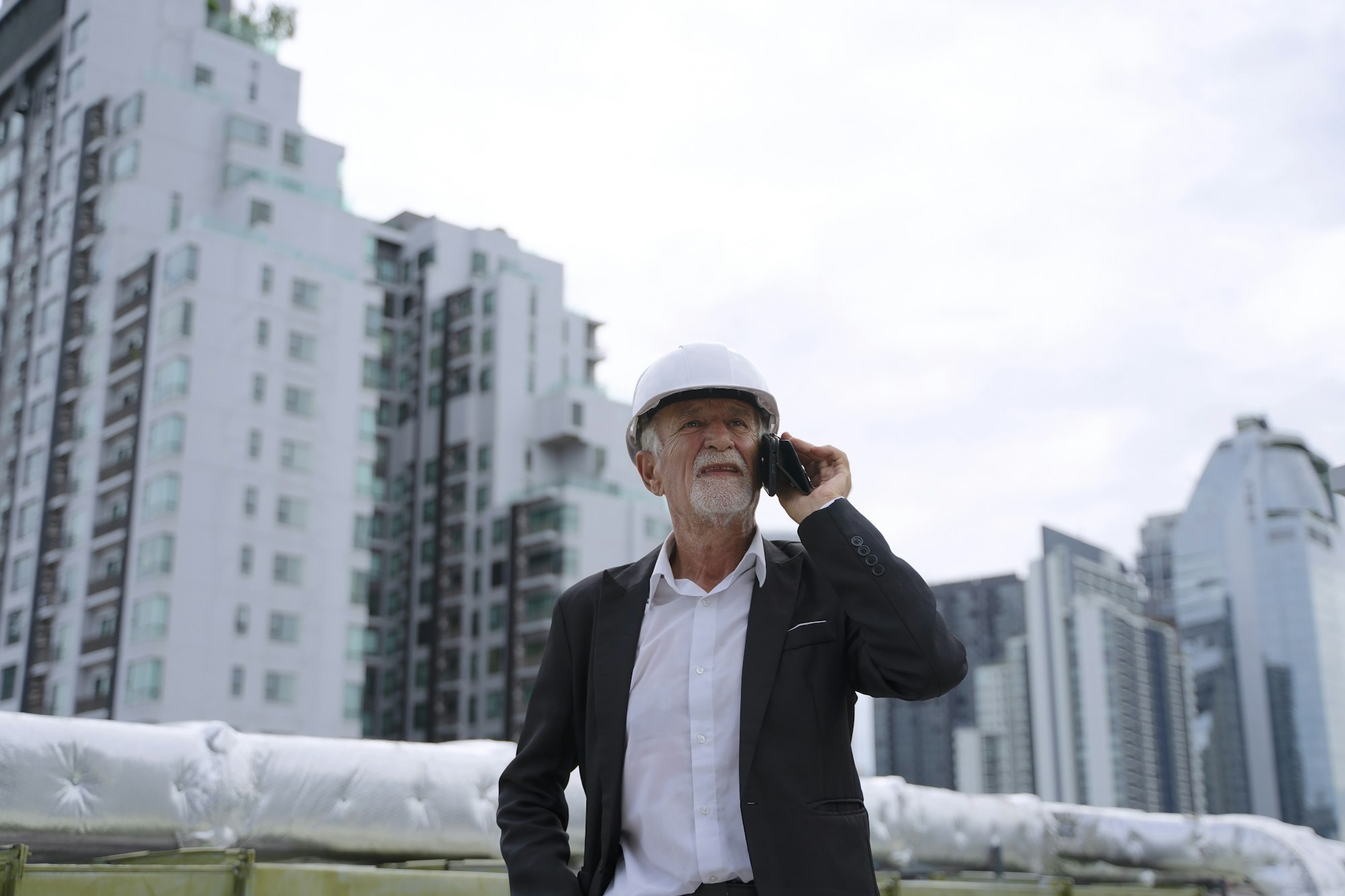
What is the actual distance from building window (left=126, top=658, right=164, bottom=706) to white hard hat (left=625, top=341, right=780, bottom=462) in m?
53.3

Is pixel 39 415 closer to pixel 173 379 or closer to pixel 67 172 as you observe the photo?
pixel 173 379

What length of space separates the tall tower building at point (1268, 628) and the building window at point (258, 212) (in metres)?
122

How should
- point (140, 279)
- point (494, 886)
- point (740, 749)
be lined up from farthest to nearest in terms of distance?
point (140, 279) → point (494, 886) → point (740, 749)

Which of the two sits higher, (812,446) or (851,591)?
(812,446)

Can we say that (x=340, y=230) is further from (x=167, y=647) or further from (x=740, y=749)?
(x=740, y=749)

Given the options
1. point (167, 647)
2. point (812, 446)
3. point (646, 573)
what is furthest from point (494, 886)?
point (167, 647)

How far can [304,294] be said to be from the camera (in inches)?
2389

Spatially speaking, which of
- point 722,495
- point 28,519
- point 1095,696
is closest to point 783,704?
point 722,495

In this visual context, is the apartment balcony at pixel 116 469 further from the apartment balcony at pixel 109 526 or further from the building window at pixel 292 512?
the building window at pixel 292 512

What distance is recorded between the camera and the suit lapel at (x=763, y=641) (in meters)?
3.12

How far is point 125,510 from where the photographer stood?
2223 inches

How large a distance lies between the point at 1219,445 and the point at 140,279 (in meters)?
135

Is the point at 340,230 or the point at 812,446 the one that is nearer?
the point at 812,446

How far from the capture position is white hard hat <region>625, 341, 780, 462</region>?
3.51 m
